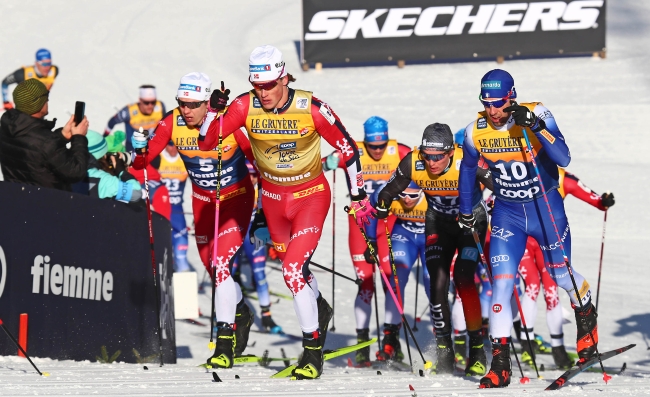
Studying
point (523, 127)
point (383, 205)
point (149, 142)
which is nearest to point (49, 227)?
point (149, 142)

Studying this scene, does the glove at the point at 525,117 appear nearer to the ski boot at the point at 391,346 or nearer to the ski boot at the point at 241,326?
the ski boot at the point at 241,326

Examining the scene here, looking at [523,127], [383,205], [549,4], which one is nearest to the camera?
[523,127]

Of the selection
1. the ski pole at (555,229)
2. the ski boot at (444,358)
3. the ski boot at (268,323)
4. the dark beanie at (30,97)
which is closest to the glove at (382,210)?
the ski boot at (444,358)

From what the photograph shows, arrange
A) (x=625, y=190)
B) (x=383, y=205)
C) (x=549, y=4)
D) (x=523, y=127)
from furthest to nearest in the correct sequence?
(x=549, y=4), (x=625, y=190), (x=383, y=205), (x=523, y=127)

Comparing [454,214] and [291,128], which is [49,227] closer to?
[291,128]

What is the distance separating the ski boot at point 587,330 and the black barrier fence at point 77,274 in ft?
11.2

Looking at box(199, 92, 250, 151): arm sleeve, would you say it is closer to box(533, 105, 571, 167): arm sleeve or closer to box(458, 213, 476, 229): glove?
box(458, 213, 476, 229): glove

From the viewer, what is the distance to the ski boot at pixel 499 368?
24.5ft

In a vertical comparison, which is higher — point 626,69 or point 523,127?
point 626,69

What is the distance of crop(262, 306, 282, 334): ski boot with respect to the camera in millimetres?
12117

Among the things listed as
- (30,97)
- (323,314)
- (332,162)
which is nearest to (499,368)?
(323,314)

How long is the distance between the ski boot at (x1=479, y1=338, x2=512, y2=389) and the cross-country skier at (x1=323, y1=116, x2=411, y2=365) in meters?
2.67

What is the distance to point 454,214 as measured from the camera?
31.3ft

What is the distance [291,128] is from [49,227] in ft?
5.97
